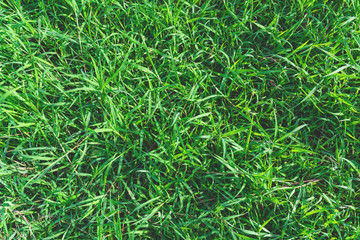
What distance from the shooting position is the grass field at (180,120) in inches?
65.7

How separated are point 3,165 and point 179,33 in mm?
1372

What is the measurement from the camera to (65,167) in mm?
1753

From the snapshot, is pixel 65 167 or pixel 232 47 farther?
pixel 232 47

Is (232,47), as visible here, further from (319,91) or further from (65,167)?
(65,167)

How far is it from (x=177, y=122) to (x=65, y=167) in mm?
753

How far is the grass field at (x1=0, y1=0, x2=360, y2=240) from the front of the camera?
1.67 metres

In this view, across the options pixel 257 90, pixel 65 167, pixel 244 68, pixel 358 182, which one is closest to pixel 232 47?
pixel 244 68

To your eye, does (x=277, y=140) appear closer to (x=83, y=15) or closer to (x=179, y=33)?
(x=179, y=33)

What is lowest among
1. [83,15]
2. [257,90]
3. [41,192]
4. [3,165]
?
[41,192]

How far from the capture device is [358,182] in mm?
1740

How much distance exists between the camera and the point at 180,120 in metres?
1.71

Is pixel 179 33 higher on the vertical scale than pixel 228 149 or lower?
higher

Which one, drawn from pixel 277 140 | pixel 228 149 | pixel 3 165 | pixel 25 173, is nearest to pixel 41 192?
pixel 25 173

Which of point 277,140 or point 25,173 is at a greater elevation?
point 277,140
